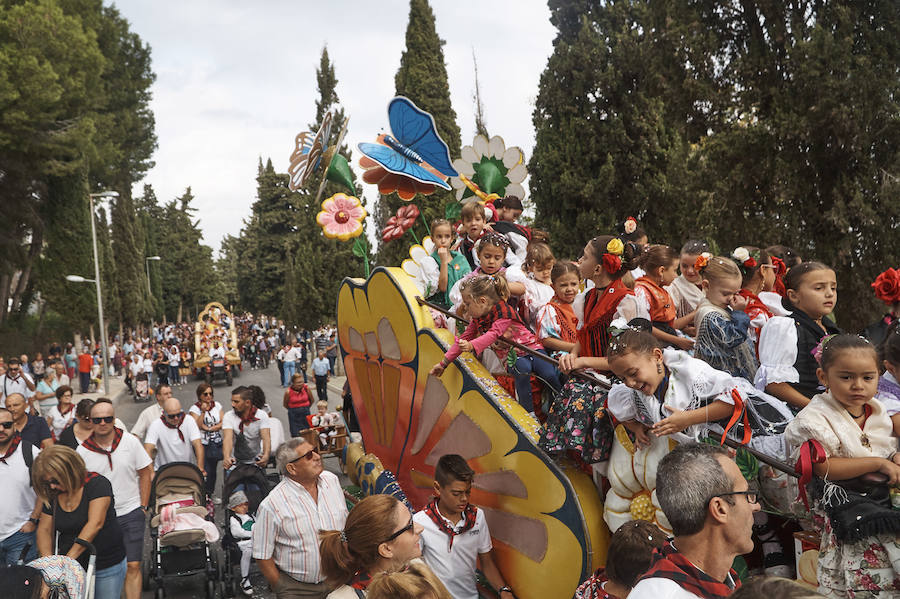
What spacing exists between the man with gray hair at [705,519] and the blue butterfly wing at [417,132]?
5.49 meters

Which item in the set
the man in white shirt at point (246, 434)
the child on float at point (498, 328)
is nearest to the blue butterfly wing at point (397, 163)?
the child on float at point (498, 328)

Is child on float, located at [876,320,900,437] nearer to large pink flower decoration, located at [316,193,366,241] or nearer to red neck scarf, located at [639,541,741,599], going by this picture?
red neck scarf, located at [639,541,741,599]

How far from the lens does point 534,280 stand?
5172mm

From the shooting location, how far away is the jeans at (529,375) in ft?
14.1

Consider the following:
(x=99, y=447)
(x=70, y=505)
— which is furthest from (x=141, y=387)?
(x=70, y=505)

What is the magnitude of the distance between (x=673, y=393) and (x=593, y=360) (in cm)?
71

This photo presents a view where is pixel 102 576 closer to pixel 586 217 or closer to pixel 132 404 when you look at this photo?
pixel 586 217

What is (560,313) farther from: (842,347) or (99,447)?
(99,447)

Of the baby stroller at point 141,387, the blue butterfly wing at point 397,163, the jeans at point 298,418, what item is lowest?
the baby stroller at point 141,387

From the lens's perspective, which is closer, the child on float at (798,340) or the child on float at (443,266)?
the child on float at (798,340)

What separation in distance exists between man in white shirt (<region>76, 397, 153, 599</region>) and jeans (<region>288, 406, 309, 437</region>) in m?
5.56

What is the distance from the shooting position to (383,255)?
24.3 meters

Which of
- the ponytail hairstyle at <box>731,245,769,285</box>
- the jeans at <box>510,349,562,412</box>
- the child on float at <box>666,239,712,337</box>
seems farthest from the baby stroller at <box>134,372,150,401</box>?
the ponytail hairstyle at <box>731,245,769,285</box>

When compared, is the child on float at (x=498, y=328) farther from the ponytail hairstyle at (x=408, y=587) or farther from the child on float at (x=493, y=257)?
the ponytail hairstyle at (x=408, y=587)
